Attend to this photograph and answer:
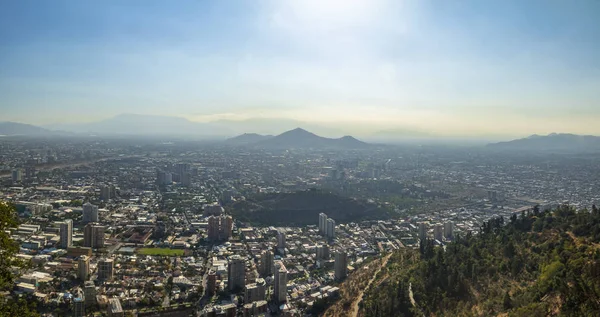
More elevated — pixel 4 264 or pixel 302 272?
pixel 4 264

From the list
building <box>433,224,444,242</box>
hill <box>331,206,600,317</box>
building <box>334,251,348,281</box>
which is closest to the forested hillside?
hill <box>331,206,600,317</box>

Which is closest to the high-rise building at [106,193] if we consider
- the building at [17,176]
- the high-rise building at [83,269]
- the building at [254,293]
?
Answer: the building at [17,176]

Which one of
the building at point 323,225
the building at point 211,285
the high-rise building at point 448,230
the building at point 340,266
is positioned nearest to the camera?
the building at point 211,285

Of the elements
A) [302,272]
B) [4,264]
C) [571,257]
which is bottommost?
[302,272]

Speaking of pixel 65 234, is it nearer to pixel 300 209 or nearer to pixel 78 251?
pixel 78 251

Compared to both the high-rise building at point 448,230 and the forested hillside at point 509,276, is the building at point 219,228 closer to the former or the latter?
the forested hillside at point 509,276

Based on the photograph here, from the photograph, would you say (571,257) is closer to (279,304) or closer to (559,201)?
(279,304)

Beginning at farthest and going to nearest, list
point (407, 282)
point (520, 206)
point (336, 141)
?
point (336, 141)
point (520, 206)
point (407, 282)

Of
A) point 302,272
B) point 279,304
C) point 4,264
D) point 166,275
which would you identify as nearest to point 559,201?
point 302,272
